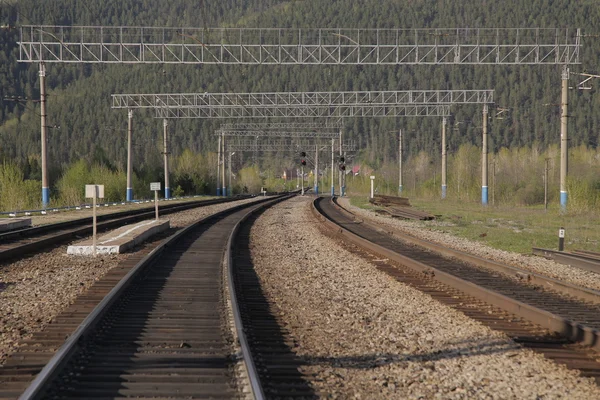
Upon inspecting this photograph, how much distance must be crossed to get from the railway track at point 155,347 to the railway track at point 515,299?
2863mm

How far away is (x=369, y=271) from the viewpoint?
15594mm

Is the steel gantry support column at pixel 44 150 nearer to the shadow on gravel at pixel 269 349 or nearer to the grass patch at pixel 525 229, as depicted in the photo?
the grass patch at pixel 525 229

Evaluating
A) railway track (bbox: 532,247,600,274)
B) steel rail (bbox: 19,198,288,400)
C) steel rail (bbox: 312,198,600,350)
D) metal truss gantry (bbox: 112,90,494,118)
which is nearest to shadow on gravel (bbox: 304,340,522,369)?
steel rail (bbox: 312,198,600,350)

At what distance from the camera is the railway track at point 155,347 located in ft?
21.4

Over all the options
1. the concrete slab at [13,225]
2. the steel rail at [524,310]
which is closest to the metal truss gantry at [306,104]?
the concrete slab at [13,225]

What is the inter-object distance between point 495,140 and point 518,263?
17606 centimetres

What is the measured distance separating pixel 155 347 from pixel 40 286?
18.6 feet

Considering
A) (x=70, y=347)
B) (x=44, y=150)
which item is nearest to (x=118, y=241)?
(x=70, y=347)

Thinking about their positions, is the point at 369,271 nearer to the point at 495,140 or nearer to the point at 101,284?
the point at 101,284

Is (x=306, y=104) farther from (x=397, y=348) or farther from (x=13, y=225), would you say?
(x=397, y=348)

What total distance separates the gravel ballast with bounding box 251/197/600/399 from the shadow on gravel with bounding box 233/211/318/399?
14cm

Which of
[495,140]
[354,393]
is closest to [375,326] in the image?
[354,393]

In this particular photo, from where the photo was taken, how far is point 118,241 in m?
19.4

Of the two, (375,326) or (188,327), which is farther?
(375,326)
